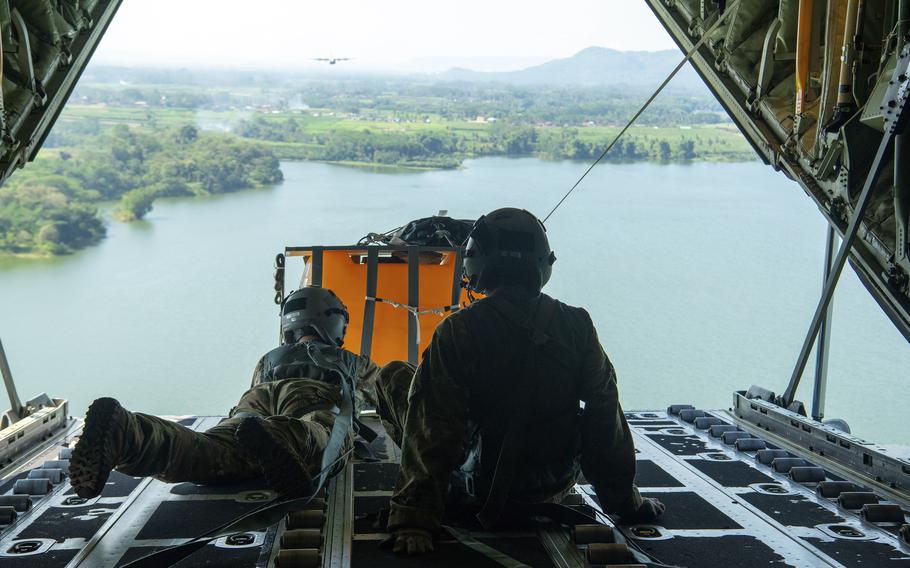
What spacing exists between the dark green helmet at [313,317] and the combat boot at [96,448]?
4.61ft

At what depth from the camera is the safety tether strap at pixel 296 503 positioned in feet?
8.07

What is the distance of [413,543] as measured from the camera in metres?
2.64

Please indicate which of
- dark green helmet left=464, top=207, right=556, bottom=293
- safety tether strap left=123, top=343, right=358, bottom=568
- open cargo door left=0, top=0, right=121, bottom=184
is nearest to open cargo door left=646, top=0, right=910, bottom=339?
dark green helmet left=464, top=207, right=556, bottom=293

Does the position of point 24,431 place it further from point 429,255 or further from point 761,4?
point 761,4

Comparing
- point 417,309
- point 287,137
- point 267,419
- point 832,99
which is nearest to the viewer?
point 267,419

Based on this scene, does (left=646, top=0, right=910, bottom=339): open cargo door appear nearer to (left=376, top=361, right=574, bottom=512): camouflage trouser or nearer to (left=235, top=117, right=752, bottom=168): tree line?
(left=376, top=361, right=574, bottom=512): camouflage trouser

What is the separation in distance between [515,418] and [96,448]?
1.29 metres

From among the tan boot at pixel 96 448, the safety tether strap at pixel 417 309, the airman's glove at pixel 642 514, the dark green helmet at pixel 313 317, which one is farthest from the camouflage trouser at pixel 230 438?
the safety tether strap at pixel 417 309

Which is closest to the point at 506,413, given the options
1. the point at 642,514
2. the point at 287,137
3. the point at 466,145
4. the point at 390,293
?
the point at 642,514

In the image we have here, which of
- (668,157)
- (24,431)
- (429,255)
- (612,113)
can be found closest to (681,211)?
(668,157)

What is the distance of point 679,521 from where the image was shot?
3119 millimetres

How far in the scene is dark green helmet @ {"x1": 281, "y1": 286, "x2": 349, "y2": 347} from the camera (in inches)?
162

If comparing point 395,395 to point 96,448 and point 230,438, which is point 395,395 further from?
point 96,448

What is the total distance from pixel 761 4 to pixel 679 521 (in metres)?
2.81
